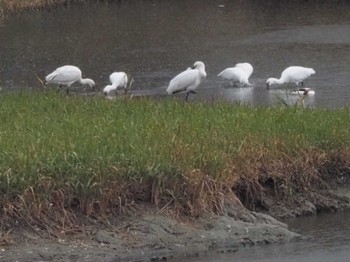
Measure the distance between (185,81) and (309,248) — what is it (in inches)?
339

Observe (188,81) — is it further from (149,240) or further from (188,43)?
(188,43)

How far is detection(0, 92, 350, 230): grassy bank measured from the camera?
8.62 metres

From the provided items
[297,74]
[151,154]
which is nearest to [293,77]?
[297,74]

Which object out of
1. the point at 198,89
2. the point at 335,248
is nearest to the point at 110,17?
the point at 198,89

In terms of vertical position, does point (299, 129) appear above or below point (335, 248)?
above

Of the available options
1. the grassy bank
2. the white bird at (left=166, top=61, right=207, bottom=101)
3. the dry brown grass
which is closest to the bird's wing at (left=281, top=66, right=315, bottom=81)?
the white bird at (left=166, top=61, right=207, bottom=101)

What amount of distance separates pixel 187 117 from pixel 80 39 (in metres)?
18.7

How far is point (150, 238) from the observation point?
8586mm

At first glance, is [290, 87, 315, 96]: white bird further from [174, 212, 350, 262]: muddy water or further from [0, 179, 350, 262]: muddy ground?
[0, 179, 350, 262]: muddy ground

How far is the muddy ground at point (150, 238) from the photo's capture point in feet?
26.9

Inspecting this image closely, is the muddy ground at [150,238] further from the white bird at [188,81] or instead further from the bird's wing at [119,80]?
the bird's wing at [119,80]

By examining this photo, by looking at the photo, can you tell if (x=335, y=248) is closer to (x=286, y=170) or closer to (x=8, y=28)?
(x=286, y=170)

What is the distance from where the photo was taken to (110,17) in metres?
35.8

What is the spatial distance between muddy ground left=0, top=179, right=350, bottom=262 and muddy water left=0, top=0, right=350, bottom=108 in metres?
5.62
